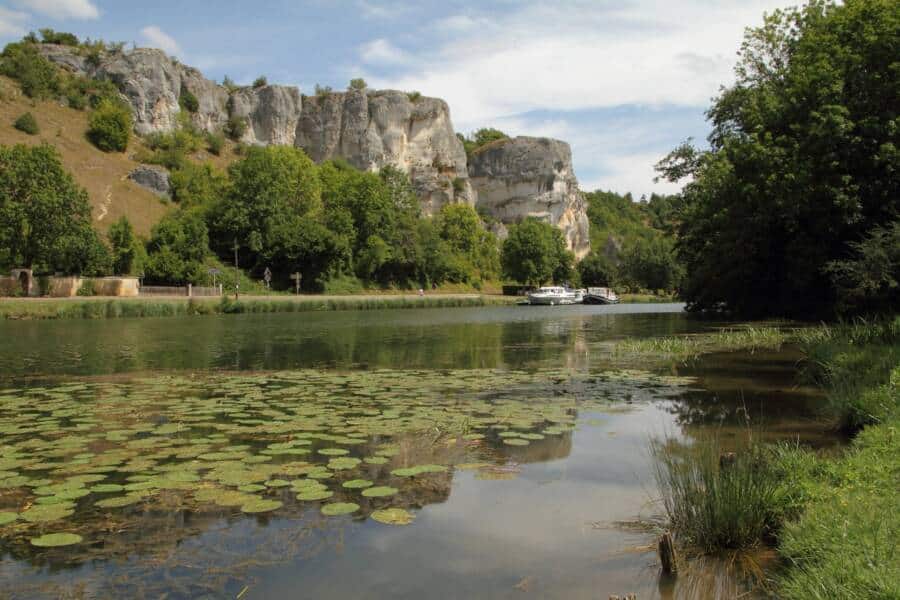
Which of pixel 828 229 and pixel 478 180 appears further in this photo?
pixel 478 180

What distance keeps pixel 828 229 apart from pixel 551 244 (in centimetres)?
8729

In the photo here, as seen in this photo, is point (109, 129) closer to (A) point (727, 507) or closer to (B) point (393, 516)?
(B) point (393, 516)

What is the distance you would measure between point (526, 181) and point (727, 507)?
14704 centimetres

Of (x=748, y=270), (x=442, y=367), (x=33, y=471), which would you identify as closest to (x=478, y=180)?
(x=748, y=270)

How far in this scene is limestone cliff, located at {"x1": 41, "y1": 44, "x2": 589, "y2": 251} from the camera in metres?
111

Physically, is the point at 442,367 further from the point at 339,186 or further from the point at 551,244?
the point at 551,244


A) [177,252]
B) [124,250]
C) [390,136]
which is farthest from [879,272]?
[390,136]

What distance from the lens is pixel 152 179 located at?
3472 inches

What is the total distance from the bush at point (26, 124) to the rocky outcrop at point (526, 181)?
8845cm

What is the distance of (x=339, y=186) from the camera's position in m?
91.2

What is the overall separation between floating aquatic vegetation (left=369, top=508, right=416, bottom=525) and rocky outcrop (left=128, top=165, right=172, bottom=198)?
297 feet

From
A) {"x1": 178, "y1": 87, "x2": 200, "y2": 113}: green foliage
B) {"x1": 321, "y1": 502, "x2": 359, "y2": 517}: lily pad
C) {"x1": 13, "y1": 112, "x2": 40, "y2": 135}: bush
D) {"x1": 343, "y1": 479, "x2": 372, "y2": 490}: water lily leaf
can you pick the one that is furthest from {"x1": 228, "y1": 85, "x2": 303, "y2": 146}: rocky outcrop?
{"x1": 321, "y1": 502, "x2": 359, "y2": 517}: lily pad

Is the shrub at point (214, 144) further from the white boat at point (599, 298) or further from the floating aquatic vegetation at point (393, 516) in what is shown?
the floating aquatic vegetation at point (393, 516)

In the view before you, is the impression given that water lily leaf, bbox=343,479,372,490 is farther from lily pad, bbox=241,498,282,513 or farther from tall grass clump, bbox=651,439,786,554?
tall grass clump, bbox=651,439,786,554
